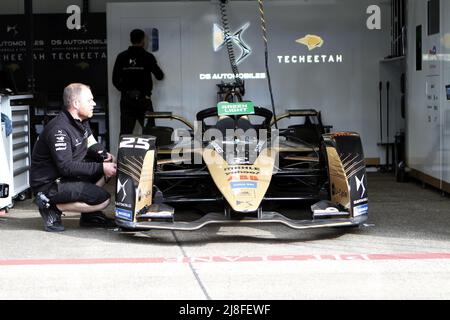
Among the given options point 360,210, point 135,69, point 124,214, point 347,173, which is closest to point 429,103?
point 347,173

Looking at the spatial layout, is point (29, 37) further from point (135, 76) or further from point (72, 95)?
point (72, 95)

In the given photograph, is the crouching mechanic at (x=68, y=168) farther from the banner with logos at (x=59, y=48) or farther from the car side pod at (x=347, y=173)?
the banner with logos at (x=59, y=48)

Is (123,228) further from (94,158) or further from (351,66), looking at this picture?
(351,66)

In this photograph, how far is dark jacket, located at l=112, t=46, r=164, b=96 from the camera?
39.1ft

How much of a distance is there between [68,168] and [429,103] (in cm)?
481

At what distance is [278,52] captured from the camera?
486 inches

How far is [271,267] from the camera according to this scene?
19.2 ft

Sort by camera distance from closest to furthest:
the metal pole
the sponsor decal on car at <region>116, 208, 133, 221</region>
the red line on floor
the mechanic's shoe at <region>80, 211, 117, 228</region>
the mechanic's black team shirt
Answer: the red line on floor
the sponsor decal on car at <region>116, 208, 133, 221</region>
the mechanic's black team shirt
the mechanic's shoe at <region>80, 211, 117, 228</region>
the metal pole

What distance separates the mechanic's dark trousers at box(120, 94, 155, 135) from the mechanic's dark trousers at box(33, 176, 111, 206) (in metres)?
4.76

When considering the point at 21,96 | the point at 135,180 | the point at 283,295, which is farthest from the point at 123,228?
the point at 21,96

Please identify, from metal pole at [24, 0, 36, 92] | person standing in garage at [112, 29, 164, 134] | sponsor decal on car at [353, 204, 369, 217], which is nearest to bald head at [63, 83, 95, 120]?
sponsor decal on car at [353, 204, 369, 217]

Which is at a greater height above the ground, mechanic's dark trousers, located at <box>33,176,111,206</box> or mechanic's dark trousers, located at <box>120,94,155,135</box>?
mechanic's dark trousers, located at <box>120,94,155,135</box>

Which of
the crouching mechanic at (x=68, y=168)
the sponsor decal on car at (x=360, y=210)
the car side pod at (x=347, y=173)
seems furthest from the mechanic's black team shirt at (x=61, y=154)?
the sponsor decal on car at (x=360, y=210)

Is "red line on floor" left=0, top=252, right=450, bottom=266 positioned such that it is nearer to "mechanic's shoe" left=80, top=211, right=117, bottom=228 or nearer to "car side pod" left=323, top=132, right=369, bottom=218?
"car side pod" left=323, top=132, right=369, bottom=218
